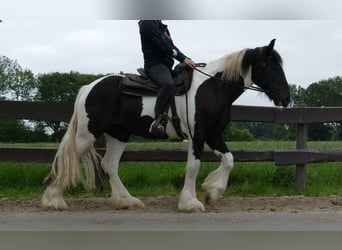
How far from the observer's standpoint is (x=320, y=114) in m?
7.68

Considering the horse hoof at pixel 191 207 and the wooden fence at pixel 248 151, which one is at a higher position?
the wooden fence at pixel 248 151

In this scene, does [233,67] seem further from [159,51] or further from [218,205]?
[218,205]

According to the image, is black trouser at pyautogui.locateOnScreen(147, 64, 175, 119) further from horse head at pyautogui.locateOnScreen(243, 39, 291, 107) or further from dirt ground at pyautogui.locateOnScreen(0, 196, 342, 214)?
dirt ground at pyautogui.locateOnScreen(0, 196, 342, 214)

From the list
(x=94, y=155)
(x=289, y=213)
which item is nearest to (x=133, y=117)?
(x=94, y=155)

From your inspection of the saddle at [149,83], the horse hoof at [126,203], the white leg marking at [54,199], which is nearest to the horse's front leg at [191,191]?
the horse hoof at [126,203]

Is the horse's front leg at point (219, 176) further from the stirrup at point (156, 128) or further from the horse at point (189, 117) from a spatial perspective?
the stirrup at point (156, 128)

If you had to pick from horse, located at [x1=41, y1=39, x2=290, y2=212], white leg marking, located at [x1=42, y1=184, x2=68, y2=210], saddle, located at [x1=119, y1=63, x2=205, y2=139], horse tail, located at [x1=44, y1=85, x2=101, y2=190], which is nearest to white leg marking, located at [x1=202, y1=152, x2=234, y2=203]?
horse, located at [x1=41, y1=39, x2=290, y2=212]

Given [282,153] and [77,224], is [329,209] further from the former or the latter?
[77,224]

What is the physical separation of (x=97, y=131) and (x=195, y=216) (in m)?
2.01

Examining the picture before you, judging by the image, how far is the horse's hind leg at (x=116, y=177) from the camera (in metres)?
6.37

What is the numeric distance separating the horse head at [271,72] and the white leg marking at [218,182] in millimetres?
1098

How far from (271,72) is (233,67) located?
21.6 inches

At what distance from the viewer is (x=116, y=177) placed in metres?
6.68

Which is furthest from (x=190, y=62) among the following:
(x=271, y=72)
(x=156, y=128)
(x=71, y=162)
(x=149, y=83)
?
(x=71, y=162)
